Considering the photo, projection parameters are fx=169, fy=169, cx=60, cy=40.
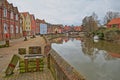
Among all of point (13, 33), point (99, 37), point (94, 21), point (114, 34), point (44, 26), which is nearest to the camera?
point (13, 33)

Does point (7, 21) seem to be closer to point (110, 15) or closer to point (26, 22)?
point (26, 22)

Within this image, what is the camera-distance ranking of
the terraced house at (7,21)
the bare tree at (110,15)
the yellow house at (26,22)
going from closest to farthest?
the terraced house at (7,21), the yellow house at (26,22), the bare tree at (110,15)

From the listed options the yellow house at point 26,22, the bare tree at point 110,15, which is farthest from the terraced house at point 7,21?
the bare tree at point 110,15

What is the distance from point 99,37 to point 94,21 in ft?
48.4

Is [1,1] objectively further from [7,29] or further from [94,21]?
[94,21]

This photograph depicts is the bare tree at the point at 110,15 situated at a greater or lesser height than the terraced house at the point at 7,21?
greater

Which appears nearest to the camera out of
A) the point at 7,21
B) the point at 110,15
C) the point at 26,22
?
the point at 7,21

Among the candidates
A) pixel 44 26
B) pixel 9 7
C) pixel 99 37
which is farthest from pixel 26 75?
pixel 44 26

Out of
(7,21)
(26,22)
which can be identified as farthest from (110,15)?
(7,21)

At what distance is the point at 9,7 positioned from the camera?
37.4 meters

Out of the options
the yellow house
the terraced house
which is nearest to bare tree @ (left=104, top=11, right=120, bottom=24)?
the yellow house

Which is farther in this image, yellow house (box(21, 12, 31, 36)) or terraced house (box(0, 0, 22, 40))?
yellow house (box(21, 12, 31, 36))

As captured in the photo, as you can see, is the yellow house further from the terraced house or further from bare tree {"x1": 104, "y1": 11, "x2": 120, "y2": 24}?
bare tree {"x1": 104, "y1": 11, "x2": 120, "y2": 24}

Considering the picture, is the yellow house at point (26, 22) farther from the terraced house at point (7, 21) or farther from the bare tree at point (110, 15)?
the bare tree at point (110, 15)
